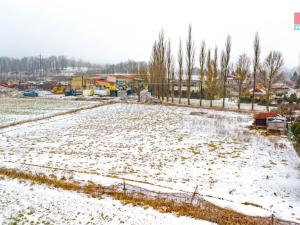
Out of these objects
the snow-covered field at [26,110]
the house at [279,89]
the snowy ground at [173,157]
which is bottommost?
the snowy ground at [173,157]

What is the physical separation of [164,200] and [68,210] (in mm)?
2505

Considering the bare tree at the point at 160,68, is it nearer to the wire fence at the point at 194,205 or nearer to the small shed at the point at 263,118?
the small shed at the point at 263,118

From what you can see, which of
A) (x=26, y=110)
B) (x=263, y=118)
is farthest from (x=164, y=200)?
(x=26, y=110)

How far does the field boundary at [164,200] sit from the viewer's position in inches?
233

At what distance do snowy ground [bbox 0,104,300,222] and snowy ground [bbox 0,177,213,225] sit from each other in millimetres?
1231

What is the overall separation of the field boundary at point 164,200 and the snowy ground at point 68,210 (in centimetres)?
24

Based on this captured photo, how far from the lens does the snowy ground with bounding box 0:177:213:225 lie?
5.86 meters

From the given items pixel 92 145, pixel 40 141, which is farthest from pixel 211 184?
pixel 40 141

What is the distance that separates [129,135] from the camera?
14.4 meters

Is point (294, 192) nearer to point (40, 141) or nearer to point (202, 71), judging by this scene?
point (40, 141)

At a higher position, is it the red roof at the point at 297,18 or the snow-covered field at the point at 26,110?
the red roof at the point at 297,18

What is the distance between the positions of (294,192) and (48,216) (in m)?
6.76

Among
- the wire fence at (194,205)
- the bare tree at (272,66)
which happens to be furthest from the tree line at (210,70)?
the wire fence at (194,205)

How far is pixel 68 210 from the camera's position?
6285mm
